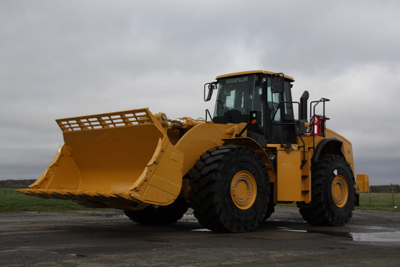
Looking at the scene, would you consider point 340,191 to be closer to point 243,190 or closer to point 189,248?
point 243,190

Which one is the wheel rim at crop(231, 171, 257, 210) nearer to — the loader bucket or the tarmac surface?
the tarmac surface

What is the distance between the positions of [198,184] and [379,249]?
3.20 meters

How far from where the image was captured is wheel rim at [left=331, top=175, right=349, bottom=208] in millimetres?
11531

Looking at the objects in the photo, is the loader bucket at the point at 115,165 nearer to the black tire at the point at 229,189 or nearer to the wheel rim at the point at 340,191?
the black tire at the point at 229,189

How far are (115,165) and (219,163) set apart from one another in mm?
2150

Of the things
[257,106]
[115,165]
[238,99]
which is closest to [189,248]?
[115,165]

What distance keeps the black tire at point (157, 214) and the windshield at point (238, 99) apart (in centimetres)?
234

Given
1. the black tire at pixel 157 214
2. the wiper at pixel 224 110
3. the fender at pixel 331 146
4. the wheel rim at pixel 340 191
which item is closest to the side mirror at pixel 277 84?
the wiper at pixel 224 110

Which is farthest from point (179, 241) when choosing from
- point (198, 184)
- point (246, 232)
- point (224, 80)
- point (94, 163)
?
point (224, 80)

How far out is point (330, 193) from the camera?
36.9 ft

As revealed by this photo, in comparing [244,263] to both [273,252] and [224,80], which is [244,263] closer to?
[273,252]

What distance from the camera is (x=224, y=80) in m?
11.3

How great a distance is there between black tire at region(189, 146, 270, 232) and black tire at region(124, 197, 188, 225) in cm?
226

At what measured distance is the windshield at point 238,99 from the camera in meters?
10.7
